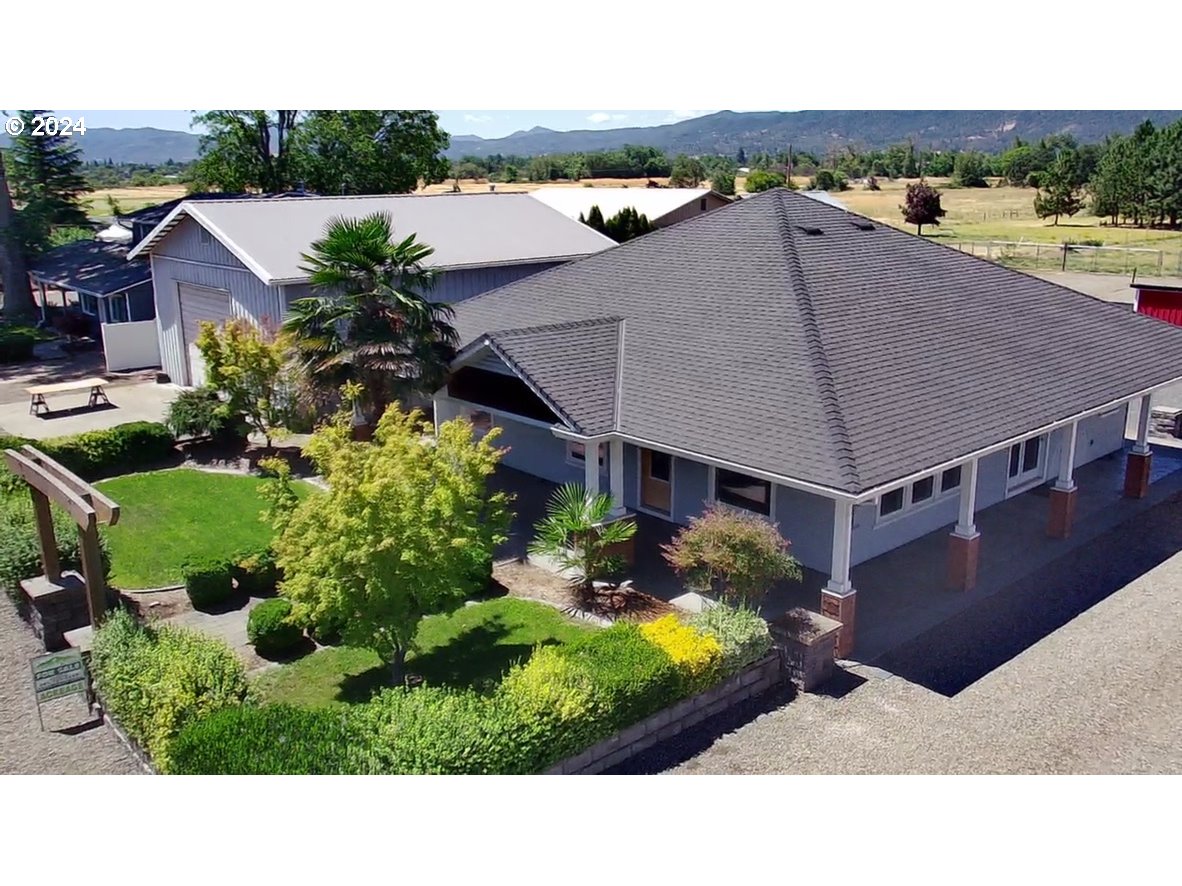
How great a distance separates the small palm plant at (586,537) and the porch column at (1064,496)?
769 centimetres

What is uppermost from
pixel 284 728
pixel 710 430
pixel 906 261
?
pixel 906 261

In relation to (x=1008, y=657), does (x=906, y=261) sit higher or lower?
higher

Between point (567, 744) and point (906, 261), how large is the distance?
47.2 ft

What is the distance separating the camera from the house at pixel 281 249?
25750 mm

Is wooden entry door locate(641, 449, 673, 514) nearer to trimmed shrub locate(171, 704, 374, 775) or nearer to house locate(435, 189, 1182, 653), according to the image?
house locate(435, 189, 1182, 653)

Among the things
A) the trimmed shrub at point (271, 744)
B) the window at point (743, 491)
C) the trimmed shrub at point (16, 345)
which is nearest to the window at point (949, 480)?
the window at point (743, 491)

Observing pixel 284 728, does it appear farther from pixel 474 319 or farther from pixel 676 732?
pixel 474 319

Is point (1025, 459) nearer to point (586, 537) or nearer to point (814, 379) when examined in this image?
point (814, 379)

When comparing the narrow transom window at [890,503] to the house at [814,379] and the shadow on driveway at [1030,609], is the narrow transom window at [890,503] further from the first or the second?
the shadow on driveway at [1030,609]

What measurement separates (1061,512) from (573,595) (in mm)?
8920

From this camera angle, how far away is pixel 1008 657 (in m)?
13.8

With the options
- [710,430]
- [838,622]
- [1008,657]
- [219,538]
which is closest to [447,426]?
[710,430]

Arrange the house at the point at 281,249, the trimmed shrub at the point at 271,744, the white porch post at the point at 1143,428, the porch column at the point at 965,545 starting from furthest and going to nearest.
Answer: the house at the point at 281,249 < the white porch post at the point at 1143,428 < the porch column at the point at 965,545 < the trimmed shrub at the point at 271,744

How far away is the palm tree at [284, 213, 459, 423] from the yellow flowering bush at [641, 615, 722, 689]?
28.1ft
